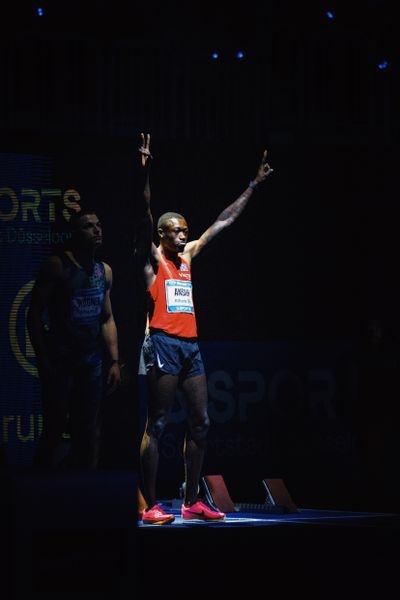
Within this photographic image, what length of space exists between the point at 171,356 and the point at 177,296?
0.39 meters

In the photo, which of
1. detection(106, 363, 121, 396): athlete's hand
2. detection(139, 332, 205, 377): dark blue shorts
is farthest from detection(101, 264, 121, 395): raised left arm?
detection(139, 332, 205, 377): dark blue shorts

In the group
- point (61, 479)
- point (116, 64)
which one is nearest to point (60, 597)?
point (61, 479)

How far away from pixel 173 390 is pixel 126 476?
2666mm

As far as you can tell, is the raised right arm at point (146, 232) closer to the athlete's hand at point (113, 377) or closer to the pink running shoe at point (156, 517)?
the athlete's hand at point (113, 377)

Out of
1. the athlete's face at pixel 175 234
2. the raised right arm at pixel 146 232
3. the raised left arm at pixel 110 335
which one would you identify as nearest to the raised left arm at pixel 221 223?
the athlete's face at pixel 175 234

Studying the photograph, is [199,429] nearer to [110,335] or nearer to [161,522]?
[161,522]

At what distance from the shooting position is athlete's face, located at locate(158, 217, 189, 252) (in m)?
6.01

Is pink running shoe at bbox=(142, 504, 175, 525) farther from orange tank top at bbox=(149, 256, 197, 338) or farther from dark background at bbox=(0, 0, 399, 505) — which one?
dark background at bbox=(0, 0, 399, 505)

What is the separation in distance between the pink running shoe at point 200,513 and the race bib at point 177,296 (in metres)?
→ 1.19

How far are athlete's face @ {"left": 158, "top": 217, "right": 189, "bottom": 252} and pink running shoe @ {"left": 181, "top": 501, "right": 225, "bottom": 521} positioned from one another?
1577mm

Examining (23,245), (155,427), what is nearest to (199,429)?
(155,427)

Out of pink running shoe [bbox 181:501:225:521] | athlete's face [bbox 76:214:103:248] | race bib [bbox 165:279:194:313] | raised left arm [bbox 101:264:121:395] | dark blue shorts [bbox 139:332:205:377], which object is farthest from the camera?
raised left arm [bbox 101:264:121:395]

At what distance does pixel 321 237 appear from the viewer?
7.53 m

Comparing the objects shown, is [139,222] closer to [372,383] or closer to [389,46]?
[372,383]
